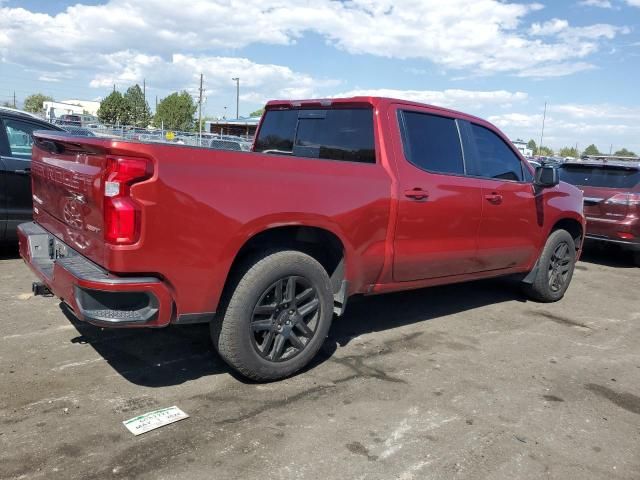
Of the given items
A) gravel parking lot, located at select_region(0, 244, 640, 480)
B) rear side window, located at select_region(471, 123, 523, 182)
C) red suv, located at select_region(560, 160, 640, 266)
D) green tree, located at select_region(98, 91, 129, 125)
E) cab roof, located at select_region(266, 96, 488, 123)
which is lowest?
gravel parking lot, located at select_region(0, 244, 640, 480)

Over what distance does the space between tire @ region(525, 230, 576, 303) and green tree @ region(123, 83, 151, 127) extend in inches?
3248

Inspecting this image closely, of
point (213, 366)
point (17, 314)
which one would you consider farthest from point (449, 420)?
point (17, 314)

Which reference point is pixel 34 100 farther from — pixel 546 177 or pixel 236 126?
pixel 546 177

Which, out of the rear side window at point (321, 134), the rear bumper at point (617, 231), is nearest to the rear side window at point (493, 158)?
the rear side window at point (321, 134)

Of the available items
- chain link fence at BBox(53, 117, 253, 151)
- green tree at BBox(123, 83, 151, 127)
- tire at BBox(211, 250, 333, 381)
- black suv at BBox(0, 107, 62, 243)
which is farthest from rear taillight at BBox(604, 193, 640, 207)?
green tree at BBox(123, 83, 151, 127)

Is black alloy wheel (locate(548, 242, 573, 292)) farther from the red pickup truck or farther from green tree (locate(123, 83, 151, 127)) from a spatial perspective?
green tree (locate(123, 83, 151, 127))

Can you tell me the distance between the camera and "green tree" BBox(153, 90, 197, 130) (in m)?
85.6

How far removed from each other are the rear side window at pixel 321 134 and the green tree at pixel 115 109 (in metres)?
82.4

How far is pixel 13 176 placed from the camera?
246 inches

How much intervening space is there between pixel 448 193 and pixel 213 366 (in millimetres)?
2289

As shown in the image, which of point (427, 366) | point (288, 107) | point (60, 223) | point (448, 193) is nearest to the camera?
point (60, 223)

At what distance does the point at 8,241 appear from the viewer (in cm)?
637

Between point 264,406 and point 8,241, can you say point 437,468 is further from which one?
point 8,241

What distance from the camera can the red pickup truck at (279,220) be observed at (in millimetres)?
2984
